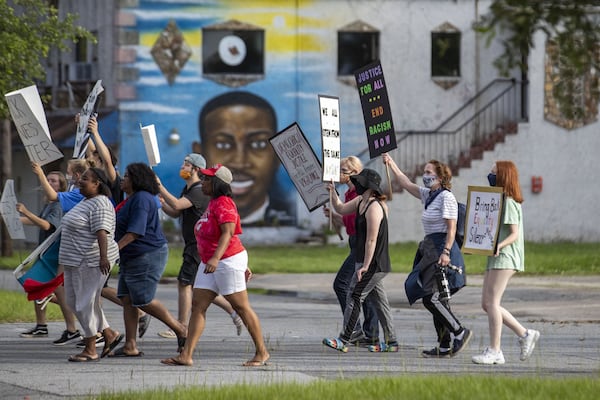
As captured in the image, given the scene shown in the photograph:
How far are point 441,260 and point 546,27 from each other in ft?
17.2

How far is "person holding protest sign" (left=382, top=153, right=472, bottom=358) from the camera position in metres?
12.1

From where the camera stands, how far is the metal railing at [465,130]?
35000 mm

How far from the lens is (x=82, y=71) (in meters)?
36.3

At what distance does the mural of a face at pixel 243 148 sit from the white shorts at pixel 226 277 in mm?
23605

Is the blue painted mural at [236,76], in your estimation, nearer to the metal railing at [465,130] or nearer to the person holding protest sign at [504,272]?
the metal railing at [465,130]

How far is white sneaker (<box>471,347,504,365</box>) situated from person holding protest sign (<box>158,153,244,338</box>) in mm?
2721

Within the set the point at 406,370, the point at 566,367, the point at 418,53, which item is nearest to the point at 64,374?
the point at 406,370

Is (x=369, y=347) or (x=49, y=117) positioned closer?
(x=369, y=347)

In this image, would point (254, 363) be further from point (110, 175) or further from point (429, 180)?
point (110, 175)

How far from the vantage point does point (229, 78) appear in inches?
1385

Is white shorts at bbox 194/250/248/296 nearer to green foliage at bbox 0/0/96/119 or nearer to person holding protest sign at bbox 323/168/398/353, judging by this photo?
person holding protest sign at bbox 323/168/398/353

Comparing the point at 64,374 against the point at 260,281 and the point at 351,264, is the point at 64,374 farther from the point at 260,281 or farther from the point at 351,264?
the point at 260,281

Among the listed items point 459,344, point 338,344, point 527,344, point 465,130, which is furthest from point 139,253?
point 465,130

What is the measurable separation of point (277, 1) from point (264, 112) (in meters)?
2.96
